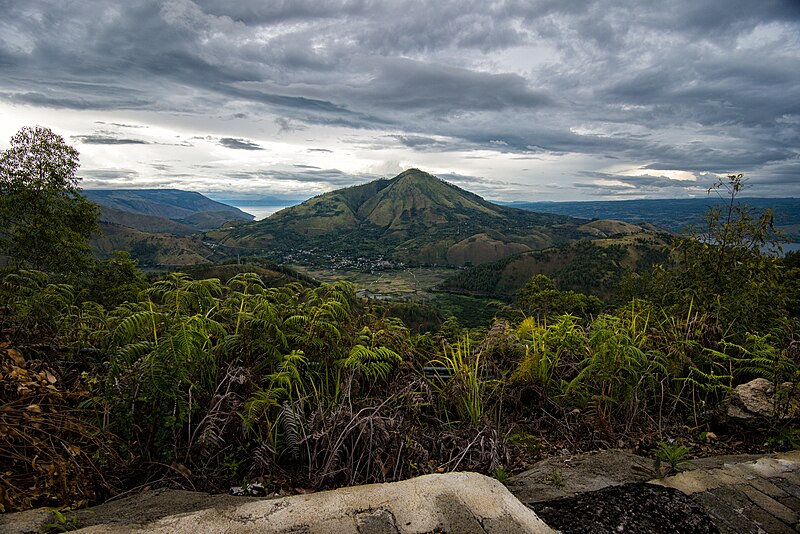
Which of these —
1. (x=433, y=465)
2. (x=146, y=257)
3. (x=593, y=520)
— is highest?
(x=593, y=520)

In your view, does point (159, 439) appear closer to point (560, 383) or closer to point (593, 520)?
point (593, 520)

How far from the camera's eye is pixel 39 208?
688 inches

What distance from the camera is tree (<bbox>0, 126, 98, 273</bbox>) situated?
666 inches

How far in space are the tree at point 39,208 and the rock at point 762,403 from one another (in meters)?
23.0

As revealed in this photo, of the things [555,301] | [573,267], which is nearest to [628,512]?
[555,301]

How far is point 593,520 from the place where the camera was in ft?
7.93

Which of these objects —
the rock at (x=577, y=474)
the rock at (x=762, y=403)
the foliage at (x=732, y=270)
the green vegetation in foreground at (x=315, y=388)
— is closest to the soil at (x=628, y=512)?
the rock at (x=577, y=474)

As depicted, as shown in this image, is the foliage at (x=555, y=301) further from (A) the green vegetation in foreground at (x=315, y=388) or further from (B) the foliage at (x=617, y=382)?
(B) the foliage at (x=617, y=382)

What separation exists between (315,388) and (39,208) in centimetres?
2114

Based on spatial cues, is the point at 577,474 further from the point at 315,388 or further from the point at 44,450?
the point at 44,450

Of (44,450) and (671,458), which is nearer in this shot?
(44,450)

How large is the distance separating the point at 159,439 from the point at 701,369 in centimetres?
578

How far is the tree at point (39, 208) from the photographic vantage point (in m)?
16.9

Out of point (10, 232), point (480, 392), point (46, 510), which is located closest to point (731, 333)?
point (480, 392)
